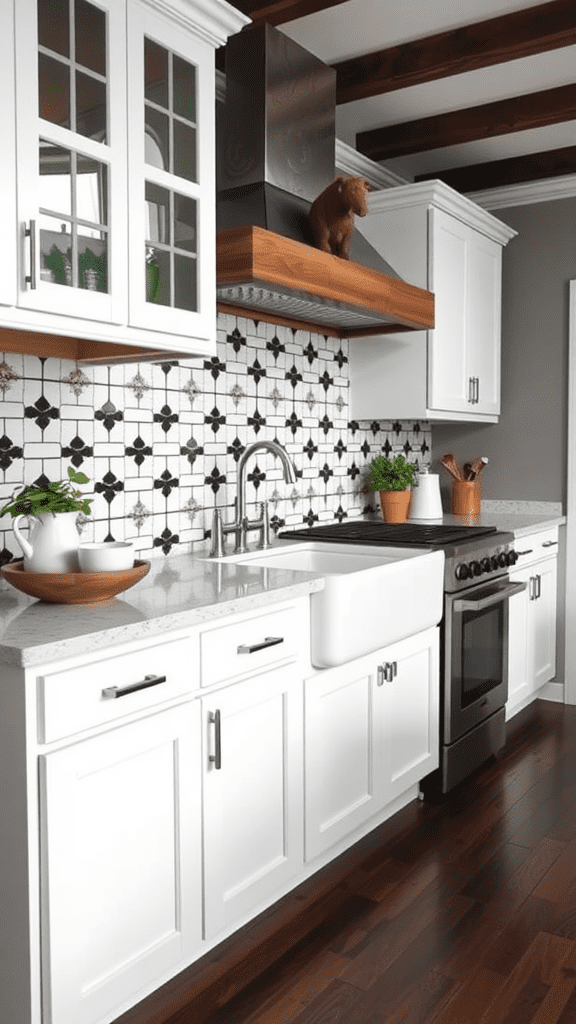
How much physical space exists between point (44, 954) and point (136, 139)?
1702mm

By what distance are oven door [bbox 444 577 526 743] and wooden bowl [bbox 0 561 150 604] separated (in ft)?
4.78

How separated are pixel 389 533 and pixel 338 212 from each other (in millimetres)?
1155

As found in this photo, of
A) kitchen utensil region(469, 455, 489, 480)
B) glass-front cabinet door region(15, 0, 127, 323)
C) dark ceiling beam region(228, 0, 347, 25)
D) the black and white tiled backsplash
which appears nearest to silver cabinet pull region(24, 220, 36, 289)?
glass-front cabinet door region(15, 0, 127, 323)

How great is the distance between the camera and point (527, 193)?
14.1 ft

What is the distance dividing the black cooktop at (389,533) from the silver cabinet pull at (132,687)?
1.39 m

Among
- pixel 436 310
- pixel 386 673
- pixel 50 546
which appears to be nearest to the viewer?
pixel 50 546

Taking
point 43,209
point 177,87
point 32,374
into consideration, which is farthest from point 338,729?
point 177,87

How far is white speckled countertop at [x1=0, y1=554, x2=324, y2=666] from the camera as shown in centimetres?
161

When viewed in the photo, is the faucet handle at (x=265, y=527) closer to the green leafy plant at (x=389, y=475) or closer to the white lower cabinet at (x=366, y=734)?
the white lower cabinet at (x=366, y=734)

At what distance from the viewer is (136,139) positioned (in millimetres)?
2020

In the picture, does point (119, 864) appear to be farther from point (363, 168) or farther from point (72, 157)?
point (363, 168)

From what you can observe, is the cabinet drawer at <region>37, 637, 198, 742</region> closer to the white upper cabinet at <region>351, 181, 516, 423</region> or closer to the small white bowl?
the small white bowl

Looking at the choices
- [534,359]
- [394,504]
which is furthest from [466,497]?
[534,359]

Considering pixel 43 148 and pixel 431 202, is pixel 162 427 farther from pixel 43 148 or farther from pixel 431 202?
pixel 431 202
